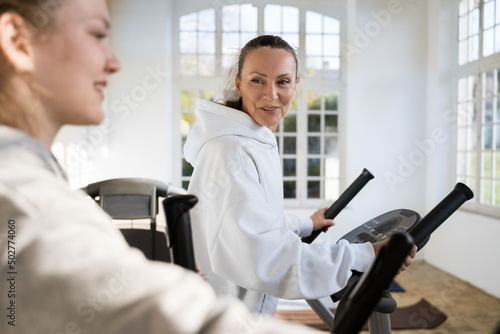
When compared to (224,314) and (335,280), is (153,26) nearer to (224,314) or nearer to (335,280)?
(335,280)

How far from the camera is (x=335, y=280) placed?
1.23 metres

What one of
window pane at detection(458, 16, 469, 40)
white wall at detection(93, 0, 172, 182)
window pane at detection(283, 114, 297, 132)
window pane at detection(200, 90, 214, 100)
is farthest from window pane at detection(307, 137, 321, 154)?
window pane at detection(458, 16, 469, 40)

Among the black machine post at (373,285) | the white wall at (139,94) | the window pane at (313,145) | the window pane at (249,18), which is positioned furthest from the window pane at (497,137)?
the black machine post at (373,285)

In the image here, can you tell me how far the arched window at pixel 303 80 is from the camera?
654 centimetres

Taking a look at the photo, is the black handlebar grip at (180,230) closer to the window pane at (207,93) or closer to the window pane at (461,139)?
the window pane at (461,139)

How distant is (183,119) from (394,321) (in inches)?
151

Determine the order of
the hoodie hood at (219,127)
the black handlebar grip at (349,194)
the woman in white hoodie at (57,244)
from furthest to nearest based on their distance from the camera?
the black handlebar grip at (349,194), the hoodie hood at (219,127), the woman in white hoodie at (57,244)

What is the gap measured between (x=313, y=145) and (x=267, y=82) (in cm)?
505

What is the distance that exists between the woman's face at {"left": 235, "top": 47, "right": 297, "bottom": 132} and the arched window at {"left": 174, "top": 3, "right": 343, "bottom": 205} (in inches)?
192

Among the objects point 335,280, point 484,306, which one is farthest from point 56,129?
point 484,306

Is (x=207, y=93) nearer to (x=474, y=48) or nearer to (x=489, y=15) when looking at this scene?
(x=474, y=48)

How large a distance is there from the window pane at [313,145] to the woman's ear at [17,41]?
6167 millimetres

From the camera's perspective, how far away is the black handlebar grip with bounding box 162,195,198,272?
2.57 ft

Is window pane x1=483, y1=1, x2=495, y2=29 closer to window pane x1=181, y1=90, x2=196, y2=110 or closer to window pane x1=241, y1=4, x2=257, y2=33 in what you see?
window pane x1=241, y1=4, x2=257, y2=33
